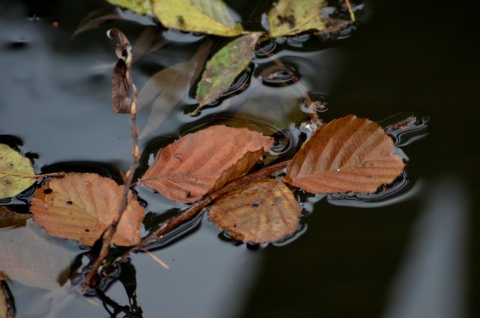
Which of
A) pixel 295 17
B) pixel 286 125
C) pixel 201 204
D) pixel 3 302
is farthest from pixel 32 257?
pixel 295 17

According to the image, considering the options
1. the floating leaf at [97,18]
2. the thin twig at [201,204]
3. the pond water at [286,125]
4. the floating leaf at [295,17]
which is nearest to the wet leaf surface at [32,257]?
the pond water at [286,125]

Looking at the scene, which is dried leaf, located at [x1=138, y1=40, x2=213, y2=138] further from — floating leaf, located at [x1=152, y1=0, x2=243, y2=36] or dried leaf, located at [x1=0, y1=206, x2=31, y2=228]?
dried leaf, located at [x1=0, y1=206, x2=31, y2=228]

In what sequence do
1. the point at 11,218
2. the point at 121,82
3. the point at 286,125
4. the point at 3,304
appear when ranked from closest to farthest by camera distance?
1. the point at 121,82
2. the point at 3,304
3. the point at 11,218
4. the point at 286,125

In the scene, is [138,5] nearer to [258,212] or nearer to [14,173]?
[14,173]

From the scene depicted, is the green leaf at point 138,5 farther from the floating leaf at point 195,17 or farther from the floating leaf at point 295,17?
the floating leaf at point 295,17

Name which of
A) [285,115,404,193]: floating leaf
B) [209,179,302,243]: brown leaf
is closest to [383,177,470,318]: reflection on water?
[285,115,404,193]: floating leaf

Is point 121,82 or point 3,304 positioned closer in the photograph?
point 121,82

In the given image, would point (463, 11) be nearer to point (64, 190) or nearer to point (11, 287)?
point (64, 190)
